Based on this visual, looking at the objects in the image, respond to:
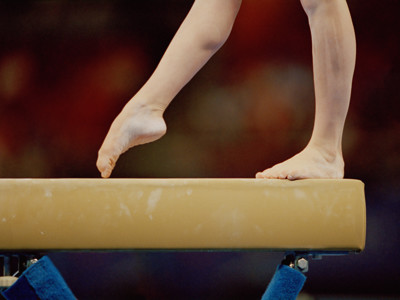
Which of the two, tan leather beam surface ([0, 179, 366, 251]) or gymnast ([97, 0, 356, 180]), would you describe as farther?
gymnast ([97, 0, 356, 180])

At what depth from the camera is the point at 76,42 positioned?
3041mm

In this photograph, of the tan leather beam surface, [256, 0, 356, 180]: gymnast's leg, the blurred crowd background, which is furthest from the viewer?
the blurred crowd background

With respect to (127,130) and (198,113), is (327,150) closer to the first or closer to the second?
(127,130)

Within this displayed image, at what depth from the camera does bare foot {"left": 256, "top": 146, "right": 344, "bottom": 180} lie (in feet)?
Result: 4.68

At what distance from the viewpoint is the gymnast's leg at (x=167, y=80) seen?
1.52 meters

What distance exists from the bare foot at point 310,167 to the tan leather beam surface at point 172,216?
0.06m

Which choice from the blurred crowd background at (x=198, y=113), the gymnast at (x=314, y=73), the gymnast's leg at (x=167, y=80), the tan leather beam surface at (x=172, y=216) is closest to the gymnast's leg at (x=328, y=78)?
the gymnast at (x=314, y=73)

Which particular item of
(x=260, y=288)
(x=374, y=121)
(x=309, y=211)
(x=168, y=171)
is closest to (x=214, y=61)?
(x=168, y=171)

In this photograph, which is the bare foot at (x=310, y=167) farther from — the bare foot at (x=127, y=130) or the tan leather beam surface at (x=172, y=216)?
the bare foot at (x=127, y=130)

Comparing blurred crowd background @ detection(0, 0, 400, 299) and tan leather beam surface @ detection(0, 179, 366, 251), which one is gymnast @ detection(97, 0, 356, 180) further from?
blurred crowd background @ detection(0, 0, 400, 299)

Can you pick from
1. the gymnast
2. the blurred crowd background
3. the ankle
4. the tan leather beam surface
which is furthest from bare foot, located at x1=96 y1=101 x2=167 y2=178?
the blurred crowd background

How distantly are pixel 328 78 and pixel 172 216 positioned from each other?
46 centimetres

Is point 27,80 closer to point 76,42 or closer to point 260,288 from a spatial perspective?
point 76,42

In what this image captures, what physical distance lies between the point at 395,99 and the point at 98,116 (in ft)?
4.24
